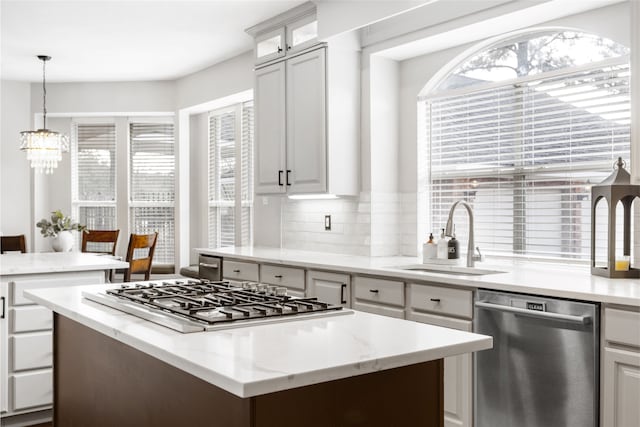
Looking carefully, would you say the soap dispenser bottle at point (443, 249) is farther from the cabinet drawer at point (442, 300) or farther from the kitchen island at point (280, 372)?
the kitchen island at point (280, 372)

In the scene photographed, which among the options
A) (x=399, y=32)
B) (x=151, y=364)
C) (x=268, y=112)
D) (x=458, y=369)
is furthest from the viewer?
(x=268, y=112)

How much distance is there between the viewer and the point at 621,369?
230 cm

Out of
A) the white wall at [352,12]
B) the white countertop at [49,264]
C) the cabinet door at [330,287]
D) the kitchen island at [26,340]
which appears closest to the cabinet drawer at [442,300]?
the cabinet door at [330,287]

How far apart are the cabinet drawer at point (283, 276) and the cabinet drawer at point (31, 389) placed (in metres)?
1.47

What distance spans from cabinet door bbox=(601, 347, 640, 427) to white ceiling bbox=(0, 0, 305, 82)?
10.1ft

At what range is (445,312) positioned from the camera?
3002 mm

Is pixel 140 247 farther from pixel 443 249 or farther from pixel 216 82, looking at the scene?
pixel 443 249

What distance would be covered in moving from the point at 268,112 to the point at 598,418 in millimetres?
3184

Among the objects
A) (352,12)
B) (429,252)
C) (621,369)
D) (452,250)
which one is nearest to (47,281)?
(429,252)

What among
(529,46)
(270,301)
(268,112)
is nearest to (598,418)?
(270,301)

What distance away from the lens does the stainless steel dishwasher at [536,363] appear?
240cm

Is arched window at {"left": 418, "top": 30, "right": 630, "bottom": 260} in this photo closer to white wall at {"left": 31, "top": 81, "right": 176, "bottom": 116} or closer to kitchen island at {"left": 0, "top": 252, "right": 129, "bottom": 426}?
kitchen island at {"left": 0, "top": 252, "right": 129, "bottom": 426}

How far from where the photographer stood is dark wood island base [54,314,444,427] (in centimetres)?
140

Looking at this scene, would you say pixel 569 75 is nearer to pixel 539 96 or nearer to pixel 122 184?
pixel 539 96
